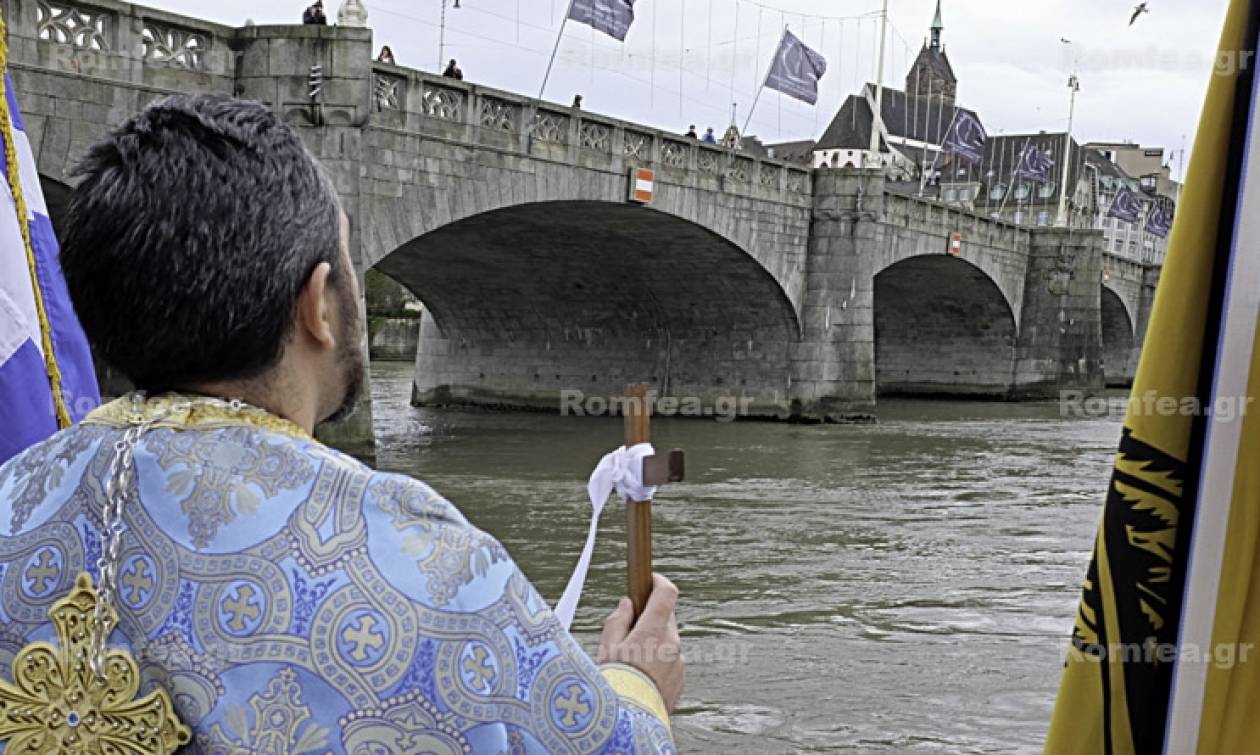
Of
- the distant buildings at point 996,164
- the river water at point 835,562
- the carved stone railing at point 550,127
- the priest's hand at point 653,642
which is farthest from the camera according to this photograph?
the distant buildings at point 996,164

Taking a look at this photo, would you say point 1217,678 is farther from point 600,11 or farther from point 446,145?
point 600,11

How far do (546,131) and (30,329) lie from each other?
→ 51.7ft

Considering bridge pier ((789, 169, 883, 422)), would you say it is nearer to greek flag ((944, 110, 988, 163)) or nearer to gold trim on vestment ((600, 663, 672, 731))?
greek flag ((944, 110, 988, 163))

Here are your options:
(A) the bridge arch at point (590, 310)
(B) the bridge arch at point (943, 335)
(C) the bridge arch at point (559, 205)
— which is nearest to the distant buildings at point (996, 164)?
(B) the bridge arch at point (943, 335)

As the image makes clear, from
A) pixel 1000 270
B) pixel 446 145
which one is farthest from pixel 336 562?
pixel 1000 270

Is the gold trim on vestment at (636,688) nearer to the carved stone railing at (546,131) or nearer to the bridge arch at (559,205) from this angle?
the bridge arch at (559,205)

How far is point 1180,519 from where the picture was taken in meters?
1.73

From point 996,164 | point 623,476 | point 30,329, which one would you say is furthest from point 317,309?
point 996,164

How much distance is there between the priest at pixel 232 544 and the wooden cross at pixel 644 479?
13.7 inches

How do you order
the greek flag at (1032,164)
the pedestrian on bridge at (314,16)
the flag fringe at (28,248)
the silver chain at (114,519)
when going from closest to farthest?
1. the silver chain at (114,519)
2. the flag fringe at (28,248)
3. the pedestrian on bridge at (314,16)
4. the greek flag at (1032,164)

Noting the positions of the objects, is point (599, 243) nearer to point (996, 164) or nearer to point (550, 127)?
point (550, 127)

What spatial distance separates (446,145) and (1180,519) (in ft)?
50.2

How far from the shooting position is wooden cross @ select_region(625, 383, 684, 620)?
5.91 feet

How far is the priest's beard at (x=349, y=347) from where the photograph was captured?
151 cm
